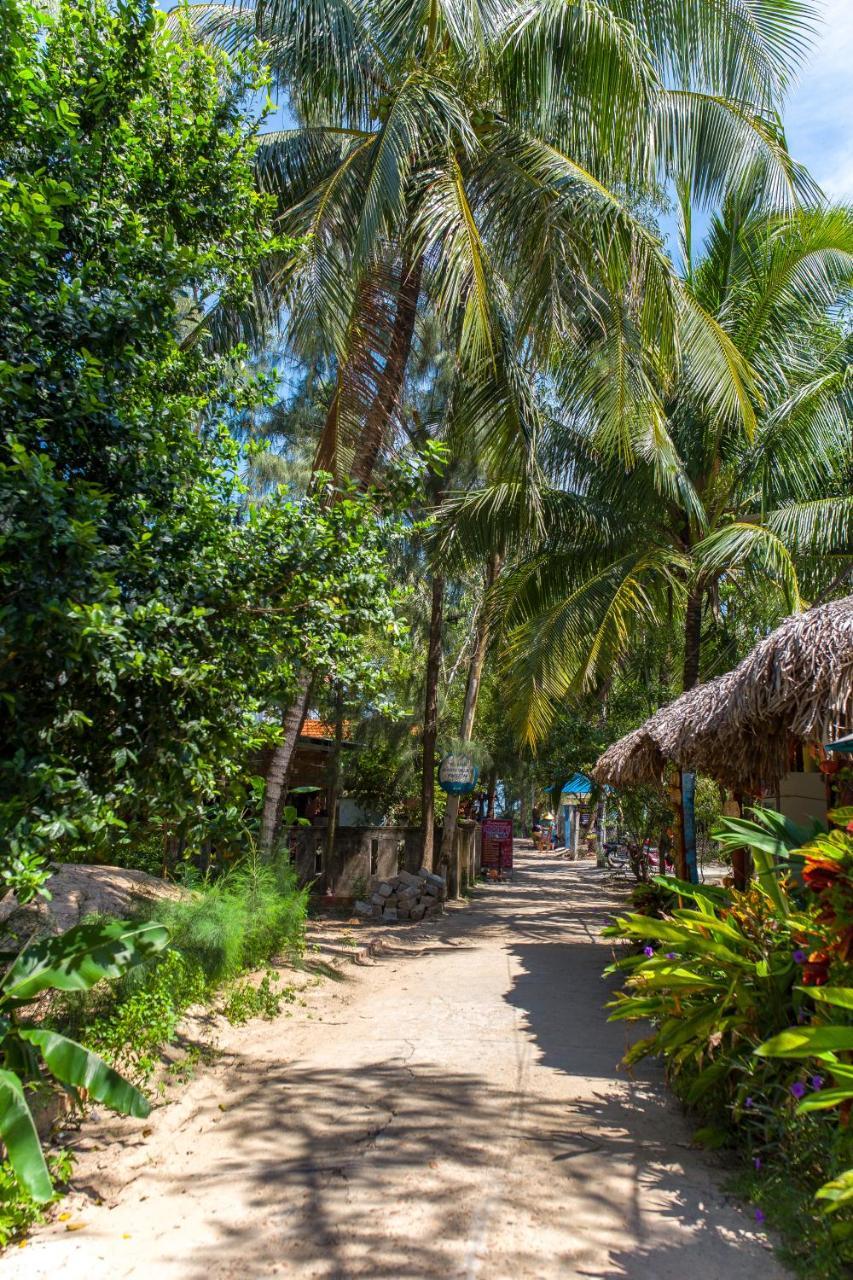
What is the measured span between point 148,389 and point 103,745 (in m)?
1.91

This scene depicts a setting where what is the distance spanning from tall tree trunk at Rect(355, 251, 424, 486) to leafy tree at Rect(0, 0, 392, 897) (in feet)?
13.3

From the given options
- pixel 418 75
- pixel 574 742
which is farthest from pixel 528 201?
pixel 574 742

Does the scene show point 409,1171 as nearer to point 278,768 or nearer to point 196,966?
point 196,966

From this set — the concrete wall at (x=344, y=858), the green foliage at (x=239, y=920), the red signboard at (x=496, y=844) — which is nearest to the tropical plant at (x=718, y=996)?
the green foliage at (x=239, y=920)

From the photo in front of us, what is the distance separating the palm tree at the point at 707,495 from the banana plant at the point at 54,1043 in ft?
27.3

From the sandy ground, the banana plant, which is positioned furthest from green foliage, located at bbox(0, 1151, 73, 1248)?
Result: the banana plant

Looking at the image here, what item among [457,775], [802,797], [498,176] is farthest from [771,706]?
[457,775]

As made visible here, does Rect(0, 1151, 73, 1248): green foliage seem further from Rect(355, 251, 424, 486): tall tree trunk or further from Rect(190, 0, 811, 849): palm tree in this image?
Rect(355, 251, 424, 486): tall tree trunk

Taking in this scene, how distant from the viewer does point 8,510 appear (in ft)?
12.4

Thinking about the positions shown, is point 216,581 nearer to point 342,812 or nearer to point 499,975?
point 499,975

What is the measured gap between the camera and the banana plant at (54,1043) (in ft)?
11.2

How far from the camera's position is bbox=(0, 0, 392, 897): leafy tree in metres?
3.85

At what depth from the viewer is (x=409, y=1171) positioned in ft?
14.0

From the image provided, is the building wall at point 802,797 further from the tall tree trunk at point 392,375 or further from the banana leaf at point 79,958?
the banana leaf at point 79,958
